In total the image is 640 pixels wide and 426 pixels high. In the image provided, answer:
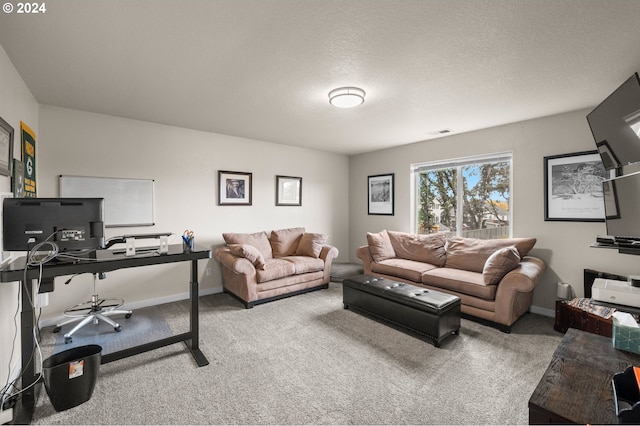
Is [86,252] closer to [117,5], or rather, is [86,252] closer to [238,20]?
[117,5]

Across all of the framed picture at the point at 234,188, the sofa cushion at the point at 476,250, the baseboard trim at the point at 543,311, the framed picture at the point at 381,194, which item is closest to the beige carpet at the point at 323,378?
the baseboard trim at the point at 543,311

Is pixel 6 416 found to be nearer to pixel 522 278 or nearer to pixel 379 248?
Answer: pixel 379 248

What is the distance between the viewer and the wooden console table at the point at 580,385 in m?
1.07

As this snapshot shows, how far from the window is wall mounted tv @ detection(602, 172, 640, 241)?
1.45m

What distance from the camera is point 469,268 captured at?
3.64 metres

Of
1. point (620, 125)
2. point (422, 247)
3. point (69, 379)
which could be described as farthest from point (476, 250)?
point (69, 379)

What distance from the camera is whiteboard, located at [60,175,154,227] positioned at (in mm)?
3244

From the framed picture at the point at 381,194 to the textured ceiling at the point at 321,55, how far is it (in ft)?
6.66

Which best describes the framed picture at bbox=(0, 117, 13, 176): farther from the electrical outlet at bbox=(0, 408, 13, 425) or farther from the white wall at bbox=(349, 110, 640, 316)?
the white wall at bbox=(349, 110, 640, 316)

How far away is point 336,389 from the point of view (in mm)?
2006

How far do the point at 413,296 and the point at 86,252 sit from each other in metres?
2.91

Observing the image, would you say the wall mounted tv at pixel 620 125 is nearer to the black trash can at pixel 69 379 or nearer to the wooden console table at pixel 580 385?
the wooden console table at pixel 580 385

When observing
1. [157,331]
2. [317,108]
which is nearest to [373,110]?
[317,108]

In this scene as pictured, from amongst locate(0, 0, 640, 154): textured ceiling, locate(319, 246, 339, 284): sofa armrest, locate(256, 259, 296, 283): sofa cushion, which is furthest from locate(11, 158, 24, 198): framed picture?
locate(319, 246, 339, 284): sofa armrest
